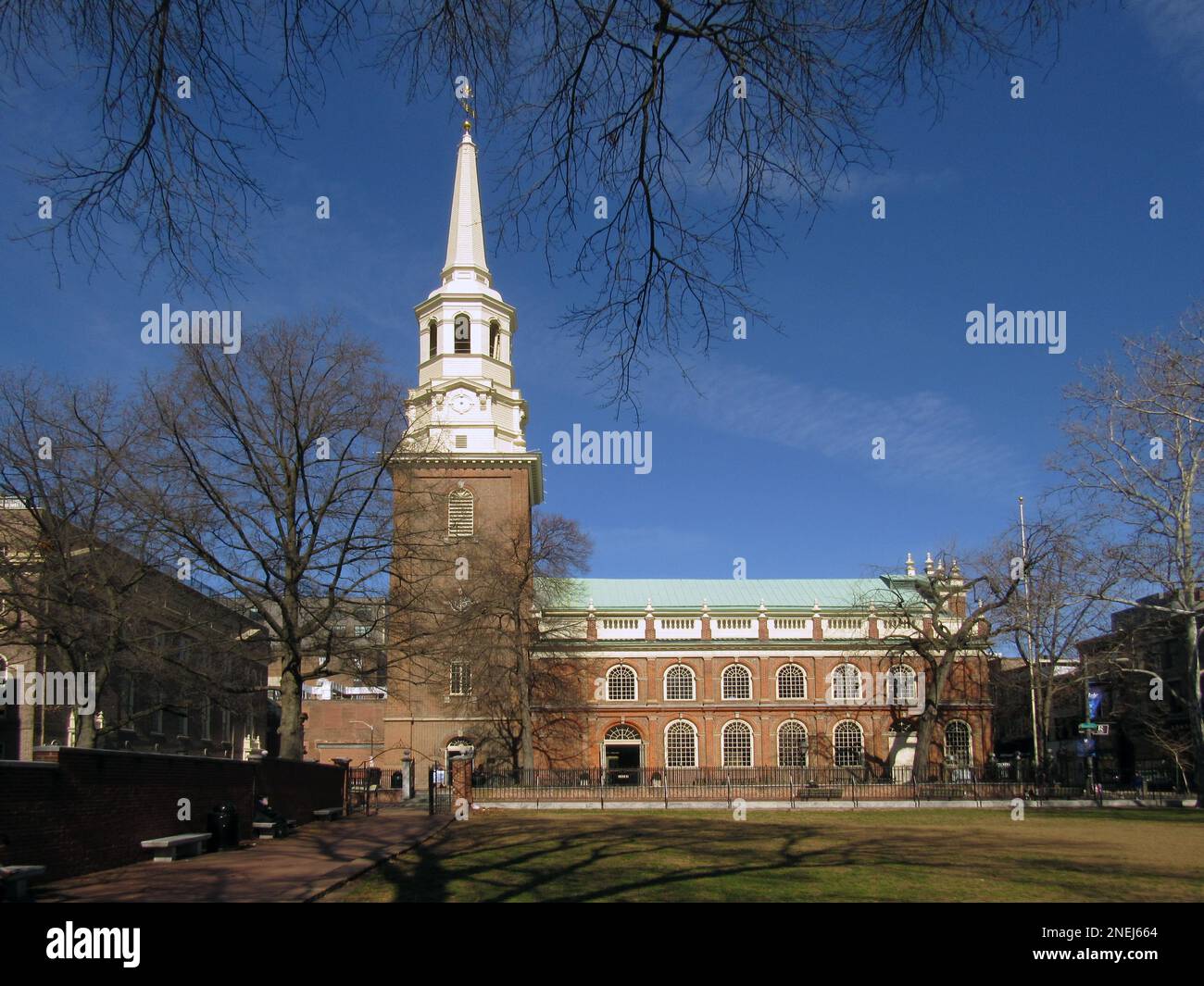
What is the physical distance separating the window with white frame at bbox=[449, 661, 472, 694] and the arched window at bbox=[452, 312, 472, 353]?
58.9 feet

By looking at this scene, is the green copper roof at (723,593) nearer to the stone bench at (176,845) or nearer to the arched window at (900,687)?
the arched window at (900,687)

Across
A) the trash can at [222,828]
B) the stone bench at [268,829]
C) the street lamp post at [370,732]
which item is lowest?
the street lamp post at [370,732]

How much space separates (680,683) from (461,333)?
2548 cm

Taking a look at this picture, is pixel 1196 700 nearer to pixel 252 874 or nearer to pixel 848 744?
pixel 848 744

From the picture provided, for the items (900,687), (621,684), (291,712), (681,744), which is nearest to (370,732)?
(621,684)

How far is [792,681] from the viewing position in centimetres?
6862

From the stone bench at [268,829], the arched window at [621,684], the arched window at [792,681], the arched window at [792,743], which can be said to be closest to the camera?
the stone bench at [268,829]

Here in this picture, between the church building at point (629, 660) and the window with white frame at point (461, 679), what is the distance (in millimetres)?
211

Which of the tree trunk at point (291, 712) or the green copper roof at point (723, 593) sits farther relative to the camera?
the green copper roof at point (723, 593)

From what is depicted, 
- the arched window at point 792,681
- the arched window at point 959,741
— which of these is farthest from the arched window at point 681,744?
the arched window at point 959,741

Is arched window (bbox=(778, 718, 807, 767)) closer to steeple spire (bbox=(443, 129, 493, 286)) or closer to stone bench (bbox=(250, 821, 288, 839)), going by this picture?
steeple spire (bbox=(443, 129, 493, 286))

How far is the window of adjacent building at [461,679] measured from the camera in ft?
179

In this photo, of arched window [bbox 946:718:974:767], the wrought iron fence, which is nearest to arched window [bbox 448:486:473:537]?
the wrought iron fence

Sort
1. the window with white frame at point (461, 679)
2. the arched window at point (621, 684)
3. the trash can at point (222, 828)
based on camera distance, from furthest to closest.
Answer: the arched window at point (621, 684), the window with white frame at point (461, 679), the trash can at point (222, 828)
